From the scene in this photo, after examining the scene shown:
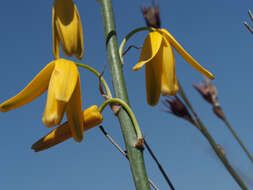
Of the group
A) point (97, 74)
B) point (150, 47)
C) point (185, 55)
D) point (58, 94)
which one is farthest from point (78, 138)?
point (185, 55)

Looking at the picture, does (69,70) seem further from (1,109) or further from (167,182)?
(167,182)

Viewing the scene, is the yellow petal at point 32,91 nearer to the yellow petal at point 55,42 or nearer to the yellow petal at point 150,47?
the yellow petal at point 55,42

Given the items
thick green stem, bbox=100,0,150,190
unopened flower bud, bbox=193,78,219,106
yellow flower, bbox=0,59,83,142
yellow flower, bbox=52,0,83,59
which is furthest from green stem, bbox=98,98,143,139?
unopened flower bud, bbox=193,78,219,106

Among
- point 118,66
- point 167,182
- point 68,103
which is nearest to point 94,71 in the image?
point 118,66

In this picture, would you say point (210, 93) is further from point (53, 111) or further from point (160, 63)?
point (53, 111)

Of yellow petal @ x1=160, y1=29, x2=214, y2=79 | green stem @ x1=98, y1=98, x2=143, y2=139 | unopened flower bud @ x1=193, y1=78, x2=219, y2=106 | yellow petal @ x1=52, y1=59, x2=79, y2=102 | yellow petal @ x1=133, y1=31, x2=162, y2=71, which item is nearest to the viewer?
yellow petal @ x1=52, y1=59, x2=79, y2=102

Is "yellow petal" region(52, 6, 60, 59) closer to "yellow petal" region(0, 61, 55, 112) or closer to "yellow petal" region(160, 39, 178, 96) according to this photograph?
"yellow petal" region(0, 61, 55, 112)
